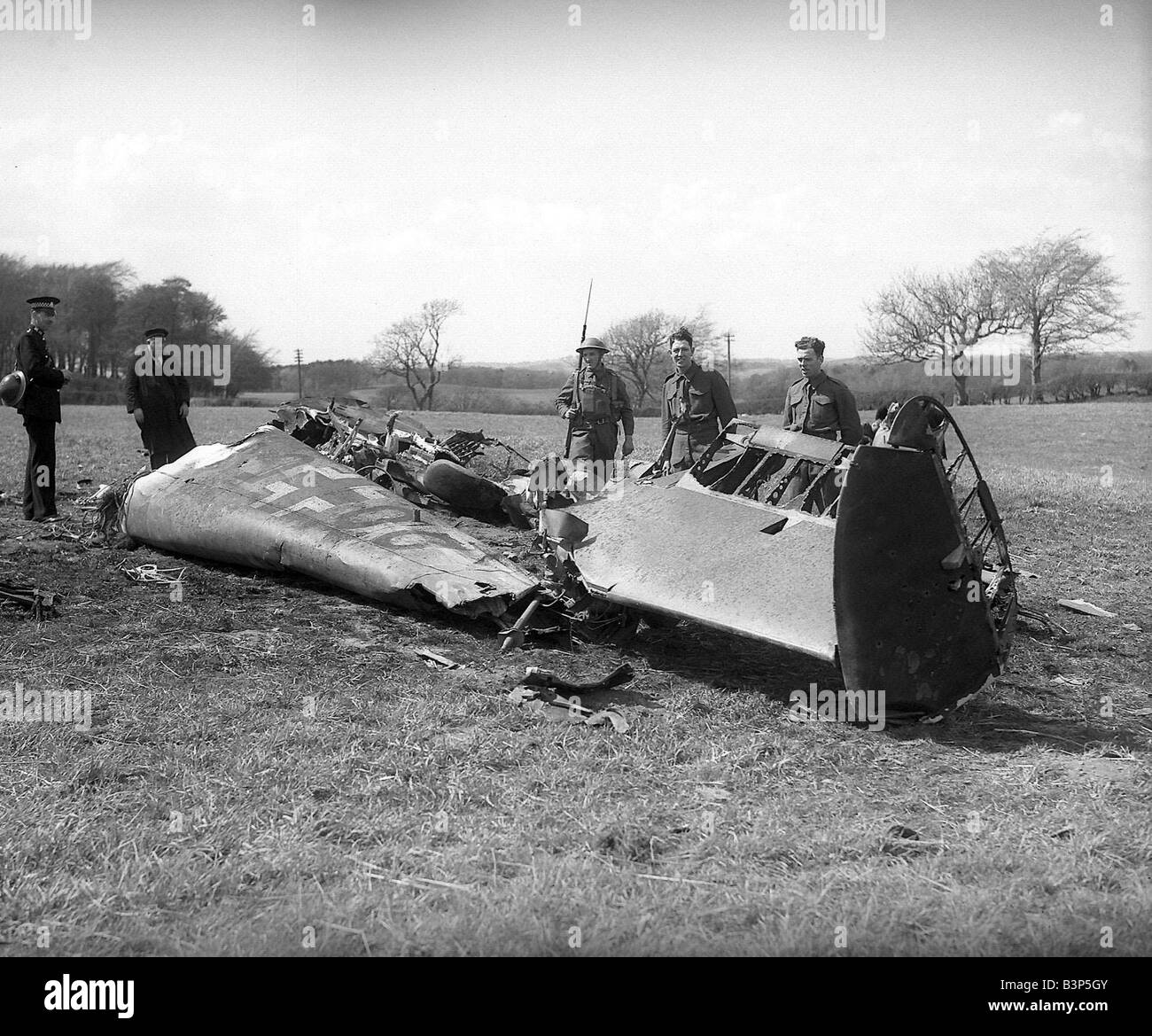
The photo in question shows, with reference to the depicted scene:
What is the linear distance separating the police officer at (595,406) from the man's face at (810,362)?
1.86m

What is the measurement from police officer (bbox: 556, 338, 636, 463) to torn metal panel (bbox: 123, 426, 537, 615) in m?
2.20

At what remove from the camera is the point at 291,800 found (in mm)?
3699

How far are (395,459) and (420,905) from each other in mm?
6708

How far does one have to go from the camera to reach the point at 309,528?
6.81 meters

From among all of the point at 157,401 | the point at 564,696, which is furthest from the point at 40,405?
the point at 564,696

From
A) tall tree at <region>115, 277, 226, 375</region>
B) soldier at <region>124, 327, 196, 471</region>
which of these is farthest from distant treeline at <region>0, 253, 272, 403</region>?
soldier at <region>124, 327, 196, 471</region>

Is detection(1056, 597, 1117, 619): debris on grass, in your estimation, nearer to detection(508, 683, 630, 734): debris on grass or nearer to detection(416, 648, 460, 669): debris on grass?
detection(508, 683, 630, 734): debris on grass

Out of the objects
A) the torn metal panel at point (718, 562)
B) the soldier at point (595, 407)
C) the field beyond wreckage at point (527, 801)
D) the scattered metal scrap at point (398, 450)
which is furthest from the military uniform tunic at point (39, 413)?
the torn metal panel at point (718, 562)

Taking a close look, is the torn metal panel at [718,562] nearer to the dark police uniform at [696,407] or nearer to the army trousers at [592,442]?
the dark police uniform at [696,407]

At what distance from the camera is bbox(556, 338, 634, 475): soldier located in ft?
29.4

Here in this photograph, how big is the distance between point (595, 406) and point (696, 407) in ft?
3.67

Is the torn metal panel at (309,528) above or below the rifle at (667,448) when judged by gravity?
below

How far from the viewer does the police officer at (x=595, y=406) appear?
897 centimetres
